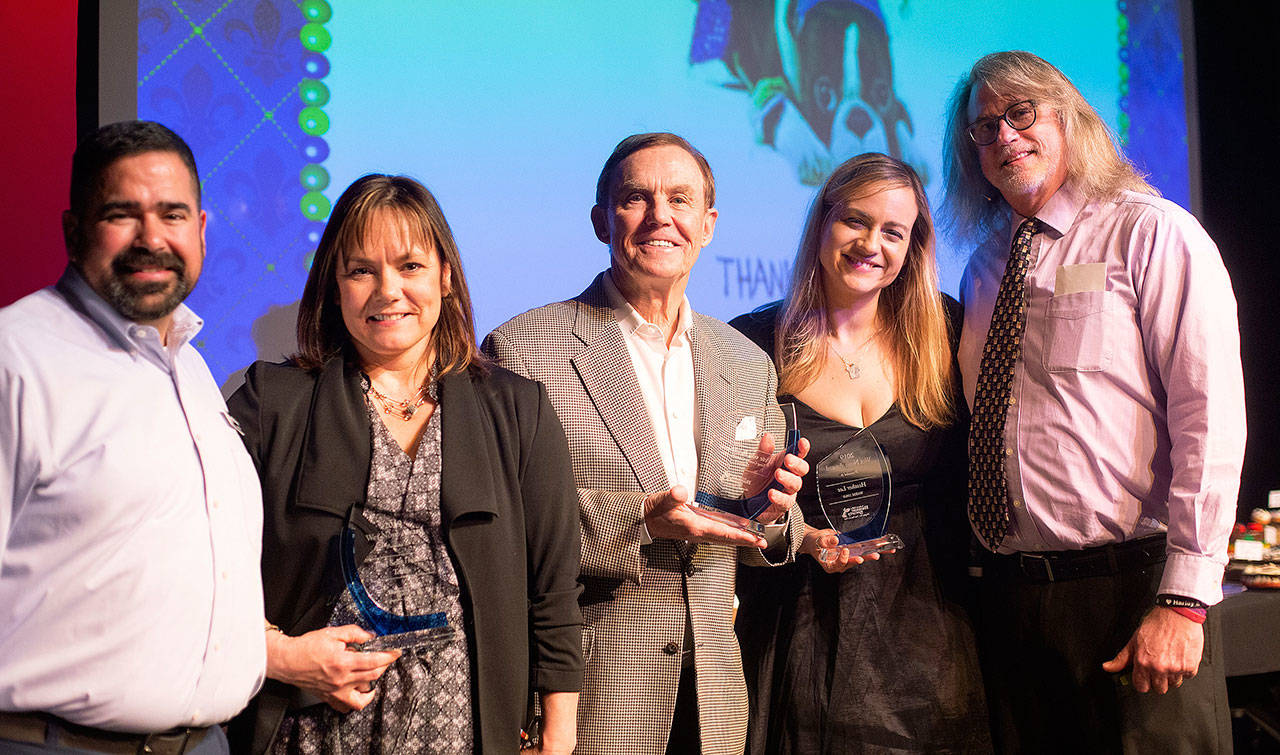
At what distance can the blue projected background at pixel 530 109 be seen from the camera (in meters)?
2.60

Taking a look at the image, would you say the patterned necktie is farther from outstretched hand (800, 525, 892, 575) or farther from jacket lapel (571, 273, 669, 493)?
jacket lapel (571, 273, 669, 493)

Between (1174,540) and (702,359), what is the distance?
1069 mm

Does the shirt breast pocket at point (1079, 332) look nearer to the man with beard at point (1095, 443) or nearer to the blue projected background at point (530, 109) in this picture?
the man with beard at point (1095, 443)

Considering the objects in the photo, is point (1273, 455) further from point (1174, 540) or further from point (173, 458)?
point (173, 458)

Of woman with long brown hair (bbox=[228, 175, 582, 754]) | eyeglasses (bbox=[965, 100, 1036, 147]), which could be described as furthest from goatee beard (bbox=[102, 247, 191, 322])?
eyeglasses (bbox=[965, 100, 1036, 147])

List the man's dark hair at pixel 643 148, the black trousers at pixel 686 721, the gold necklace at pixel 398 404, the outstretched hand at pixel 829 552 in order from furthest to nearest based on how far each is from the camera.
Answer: the man's dark hair at pixel 643 148 < the outstretched hand at pixel 829 552 < the black trousers at pixel 686 721 < the gold necklace at pixel 398 404

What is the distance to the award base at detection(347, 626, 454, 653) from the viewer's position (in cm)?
158

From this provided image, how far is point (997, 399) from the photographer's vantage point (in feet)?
7.97

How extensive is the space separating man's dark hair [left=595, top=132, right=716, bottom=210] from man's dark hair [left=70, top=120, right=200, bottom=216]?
108cm

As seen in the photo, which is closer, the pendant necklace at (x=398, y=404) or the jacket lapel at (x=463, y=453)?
the jacket lapel at (x=463, y=453)

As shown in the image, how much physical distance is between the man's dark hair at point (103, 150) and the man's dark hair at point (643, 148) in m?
1.08

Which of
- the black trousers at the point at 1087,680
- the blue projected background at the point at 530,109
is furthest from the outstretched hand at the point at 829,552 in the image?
the blue projected background at the point at 530,109

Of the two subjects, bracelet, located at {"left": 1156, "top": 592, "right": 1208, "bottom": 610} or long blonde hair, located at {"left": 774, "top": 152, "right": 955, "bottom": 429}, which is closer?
bracelet, located at {"left": 1156, "top": 592, "right": 1208, "bottom": 610}

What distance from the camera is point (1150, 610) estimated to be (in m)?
2.14
